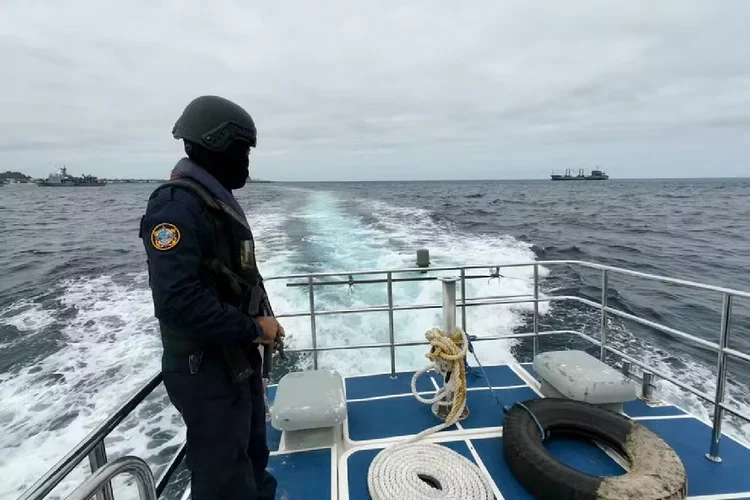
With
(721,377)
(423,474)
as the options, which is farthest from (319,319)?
(721,377)

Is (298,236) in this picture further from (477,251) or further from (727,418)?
(727,418)

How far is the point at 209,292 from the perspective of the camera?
1.62 m

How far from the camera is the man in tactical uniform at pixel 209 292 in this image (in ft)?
5.23

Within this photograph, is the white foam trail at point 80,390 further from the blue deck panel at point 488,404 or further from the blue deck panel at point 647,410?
the blue deck panel at point 647,410

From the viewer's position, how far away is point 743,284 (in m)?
13.2

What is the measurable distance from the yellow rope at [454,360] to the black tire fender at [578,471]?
397mm

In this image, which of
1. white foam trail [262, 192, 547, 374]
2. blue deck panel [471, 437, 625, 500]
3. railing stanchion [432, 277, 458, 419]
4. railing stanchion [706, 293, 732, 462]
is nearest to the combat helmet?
railing stanchion [432, 277, 458, 419]

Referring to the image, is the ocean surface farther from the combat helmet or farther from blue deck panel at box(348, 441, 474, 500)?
blue deck panel at box(348, 441, 474, 500)

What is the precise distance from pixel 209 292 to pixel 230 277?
18 centimetres

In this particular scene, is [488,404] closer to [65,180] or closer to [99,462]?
[99,462]

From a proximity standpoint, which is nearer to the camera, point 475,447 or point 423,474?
point 423,474

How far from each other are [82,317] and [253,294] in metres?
9.97

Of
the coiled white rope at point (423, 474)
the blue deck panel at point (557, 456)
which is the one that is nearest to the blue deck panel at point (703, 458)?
the blue deck panel at point (557, 456)

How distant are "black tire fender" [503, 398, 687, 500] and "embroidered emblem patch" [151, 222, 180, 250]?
233 cm
